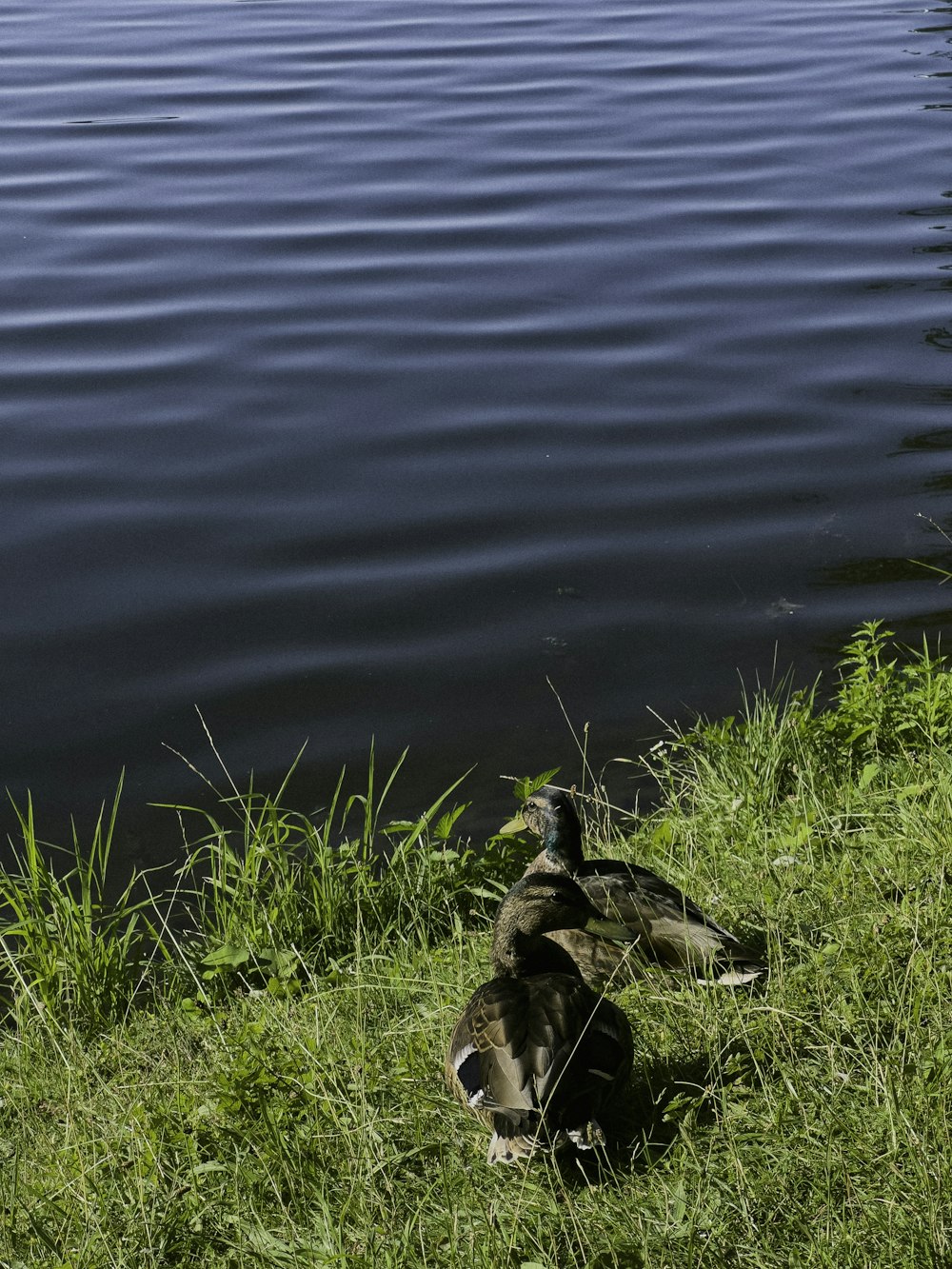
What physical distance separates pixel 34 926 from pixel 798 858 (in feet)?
7.02

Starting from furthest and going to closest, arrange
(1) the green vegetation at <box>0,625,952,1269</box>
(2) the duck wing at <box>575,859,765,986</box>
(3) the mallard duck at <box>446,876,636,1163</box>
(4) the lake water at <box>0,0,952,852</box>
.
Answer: (4) the lake water at <box>0,0,952,852</box>
(2) the duck wing at <box>575,859,765,986</box>
(3) the mallard duck at <box>446,876,636,1163</box>
(1) the green vegetation at <box>0,625,952,1269</box>

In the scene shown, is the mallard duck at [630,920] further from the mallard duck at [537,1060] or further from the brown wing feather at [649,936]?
the mallard duck at [537,1060]

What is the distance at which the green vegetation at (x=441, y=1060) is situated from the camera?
2.94 meters

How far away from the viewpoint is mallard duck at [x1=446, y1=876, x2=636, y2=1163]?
309 centimetres

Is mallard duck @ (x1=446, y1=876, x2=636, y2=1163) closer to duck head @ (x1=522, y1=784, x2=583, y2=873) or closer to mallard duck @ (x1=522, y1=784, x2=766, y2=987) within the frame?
mallard duck @ (x1=522, y1=784, x2=766, y2=987)

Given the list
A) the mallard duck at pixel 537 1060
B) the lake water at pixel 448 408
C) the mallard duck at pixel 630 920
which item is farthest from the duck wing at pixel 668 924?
the lake water at pixel 448 408

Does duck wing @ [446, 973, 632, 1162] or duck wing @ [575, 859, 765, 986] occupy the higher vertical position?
duck wing @ [446, 973, 632, 1162]

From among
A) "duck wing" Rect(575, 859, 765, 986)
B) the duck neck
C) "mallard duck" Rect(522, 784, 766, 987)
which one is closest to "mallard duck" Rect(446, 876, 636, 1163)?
"mallard duck" Rect(522, 784, 766, 987)

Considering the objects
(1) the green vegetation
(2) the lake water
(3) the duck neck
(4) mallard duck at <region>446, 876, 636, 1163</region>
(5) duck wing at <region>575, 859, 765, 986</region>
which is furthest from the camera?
(2) the lake water

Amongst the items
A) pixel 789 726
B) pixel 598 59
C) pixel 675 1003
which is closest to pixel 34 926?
pixel 675 1003

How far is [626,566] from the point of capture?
7.20 m

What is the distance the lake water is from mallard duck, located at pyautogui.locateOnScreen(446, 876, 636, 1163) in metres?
2.28

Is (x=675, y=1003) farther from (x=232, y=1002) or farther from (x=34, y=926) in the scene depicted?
(x=34, y=926)

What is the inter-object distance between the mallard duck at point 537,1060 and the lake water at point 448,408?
7.47 feet
